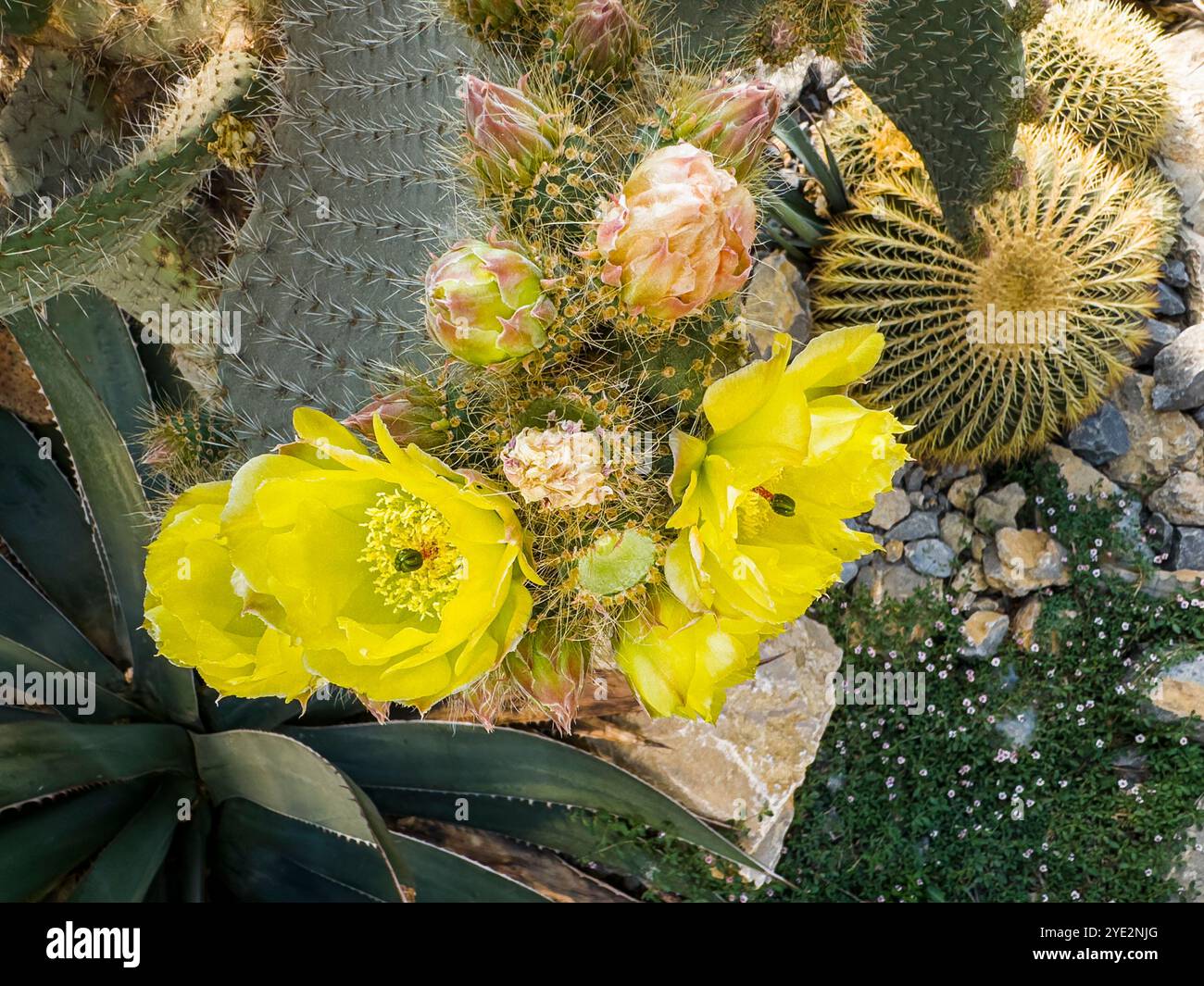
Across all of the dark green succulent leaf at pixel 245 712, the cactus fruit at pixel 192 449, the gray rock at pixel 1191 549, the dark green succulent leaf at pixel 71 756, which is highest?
the cactus fruit at pixel 192 449

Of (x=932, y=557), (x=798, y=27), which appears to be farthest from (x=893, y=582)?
(x=798, y=27)

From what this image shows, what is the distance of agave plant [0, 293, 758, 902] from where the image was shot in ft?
3.51

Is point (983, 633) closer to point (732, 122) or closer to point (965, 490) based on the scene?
point (965, 490)

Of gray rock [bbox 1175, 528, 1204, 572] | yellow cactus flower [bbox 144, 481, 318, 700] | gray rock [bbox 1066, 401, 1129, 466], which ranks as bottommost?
gray rock [bbox 1175, 528, 1204, 572]

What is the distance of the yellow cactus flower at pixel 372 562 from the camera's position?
551mm

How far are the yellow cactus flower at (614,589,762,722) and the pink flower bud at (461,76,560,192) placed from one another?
0.34 m

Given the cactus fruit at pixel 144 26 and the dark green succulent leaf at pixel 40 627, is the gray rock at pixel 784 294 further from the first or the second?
the dark green succulent leaf at pixel 40 627

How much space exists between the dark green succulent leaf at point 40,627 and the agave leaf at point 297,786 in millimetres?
223

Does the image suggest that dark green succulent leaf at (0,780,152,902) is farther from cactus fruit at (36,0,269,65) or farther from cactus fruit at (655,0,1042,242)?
cactus fruit at (655,0,1042,242)

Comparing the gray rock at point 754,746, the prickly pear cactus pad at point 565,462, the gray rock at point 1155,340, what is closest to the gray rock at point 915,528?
the gray rock at point 754,746

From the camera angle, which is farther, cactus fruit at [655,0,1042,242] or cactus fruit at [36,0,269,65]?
cactus fruit at [655,0,1042,242]

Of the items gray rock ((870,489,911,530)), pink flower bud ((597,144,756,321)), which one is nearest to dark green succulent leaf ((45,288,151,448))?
pink flower bud ((597,144,756,321))

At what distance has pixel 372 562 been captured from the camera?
2.01ft

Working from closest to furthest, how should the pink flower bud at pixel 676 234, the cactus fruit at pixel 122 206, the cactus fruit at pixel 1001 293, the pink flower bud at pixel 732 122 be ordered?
the pink flower bud at pixel 676 234 → the pink flower bud at pixel 732 122 → the cactus fruit at pixel 122 206 → the cactus fruit at pixel 1001 293
